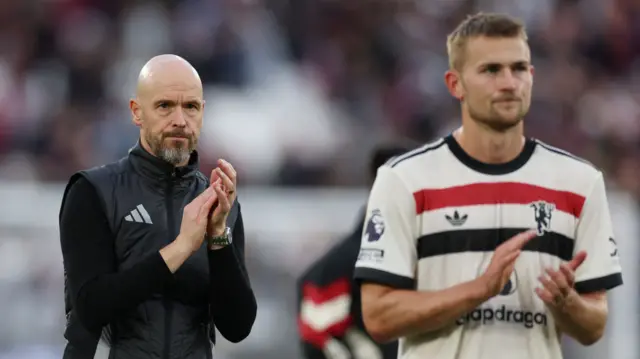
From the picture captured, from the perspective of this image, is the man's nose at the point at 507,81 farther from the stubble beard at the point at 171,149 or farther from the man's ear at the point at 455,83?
the stubble beard at the point at 171,149

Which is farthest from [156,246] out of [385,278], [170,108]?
[385,278]

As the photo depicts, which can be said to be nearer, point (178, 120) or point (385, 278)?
point (178, 120)

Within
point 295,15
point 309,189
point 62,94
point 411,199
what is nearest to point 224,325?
point 411,199

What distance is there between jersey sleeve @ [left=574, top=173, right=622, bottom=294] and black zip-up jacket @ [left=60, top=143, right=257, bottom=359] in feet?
3.91

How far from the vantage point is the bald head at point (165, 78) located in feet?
14.6

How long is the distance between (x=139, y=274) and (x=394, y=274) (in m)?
1.01

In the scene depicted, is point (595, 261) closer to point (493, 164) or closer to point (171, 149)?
point (493, 164)

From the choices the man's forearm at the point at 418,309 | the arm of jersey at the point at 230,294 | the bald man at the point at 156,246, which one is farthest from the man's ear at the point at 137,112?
the man's forearm at the point at 418,309

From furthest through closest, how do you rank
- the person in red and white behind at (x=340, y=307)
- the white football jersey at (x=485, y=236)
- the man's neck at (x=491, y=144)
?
the person in red and white behind at (x=340, y=307)
the man's neck at (x=491, y=144)
the white football jersey at (x=485, y=236)

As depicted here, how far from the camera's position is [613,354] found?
9.65 meters

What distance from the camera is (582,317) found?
4.83m

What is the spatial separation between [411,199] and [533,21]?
949 centimetres

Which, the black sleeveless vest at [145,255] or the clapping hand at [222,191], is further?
the black sleeveless vest at [145,255]

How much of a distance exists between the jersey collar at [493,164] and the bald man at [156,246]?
38.0 inches
